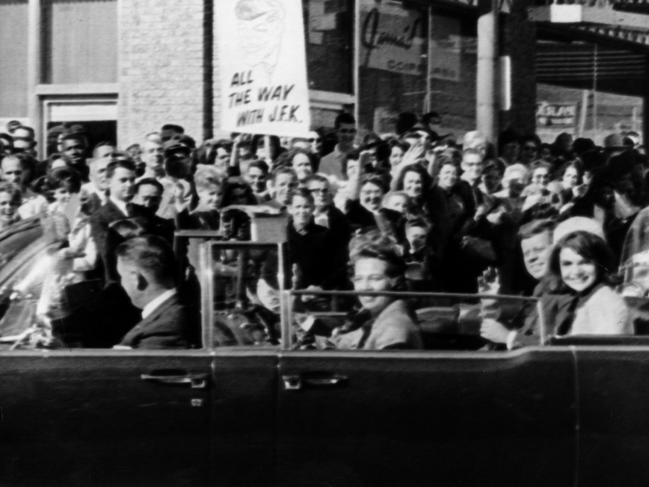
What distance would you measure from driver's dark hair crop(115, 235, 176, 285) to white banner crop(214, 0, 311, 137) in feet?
14.5

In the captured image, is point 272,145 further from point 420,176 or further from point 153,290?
point 153,290

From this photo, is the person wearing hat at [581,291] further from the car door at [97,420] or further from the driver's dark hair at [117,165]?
the driver's dark hair at [117,165]

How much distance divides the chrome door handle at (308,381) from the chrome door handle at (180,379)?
28 cm

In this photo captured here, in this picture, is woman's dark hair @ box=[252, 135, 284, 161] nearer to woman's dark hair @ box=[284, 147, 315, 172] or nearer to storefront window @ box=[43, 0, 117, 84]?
woman's dark hair @ box=[284, 147, 315, 172]

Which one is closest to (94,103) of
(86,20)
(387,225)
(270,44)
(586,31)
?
(86,20)

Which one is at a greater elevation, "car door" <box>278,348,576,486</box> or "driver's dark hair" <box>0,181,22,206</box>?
"driver's dark hair" <box>0,181,22,206</box>

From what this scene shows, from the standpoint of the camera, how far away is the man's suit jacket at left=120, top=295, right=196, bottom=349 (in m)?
5.74

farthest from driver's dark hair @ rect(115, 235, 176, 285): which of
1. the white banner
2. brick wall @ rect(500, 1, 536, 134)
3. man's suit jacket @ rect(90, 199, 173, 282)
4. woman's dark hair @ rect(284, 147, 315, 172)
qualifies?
brick wall @ rect(500, 1, 536, 134)

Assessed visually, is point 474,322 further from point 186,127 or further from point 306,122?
point 186,127

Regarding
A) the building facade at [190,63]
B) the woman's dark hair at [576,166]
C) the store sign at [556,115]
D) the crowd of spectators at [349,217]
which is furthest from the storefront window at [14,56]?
the store sign at [556,115]

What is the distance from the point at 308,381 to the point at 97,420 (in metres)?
0.74

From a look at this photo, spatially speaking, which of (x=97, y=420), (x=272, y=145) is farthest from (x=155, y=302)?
(x=272, y=145)

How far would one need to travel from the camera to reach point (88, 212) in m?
8.58

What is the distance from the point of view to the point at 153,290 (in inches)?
231
